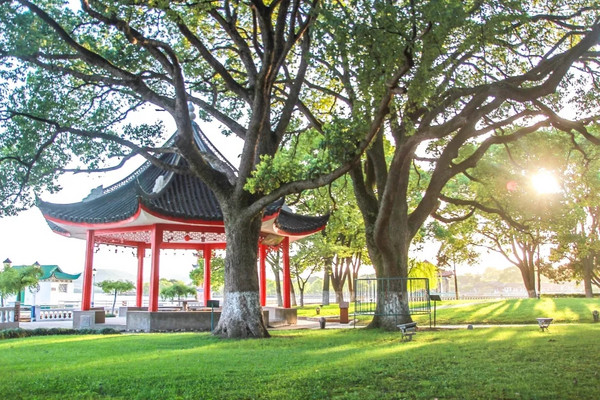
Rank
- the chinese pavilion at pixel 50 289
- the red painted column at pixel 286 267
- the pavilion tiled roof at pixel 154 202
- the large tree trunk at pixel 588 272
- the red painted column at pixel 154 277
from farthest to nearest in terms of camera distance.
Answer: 1. the large tree trunk at pixel 588 272
2. the chinese pavilion at pixel 50 289
3. the red painted column at pixel 286 267
4. the red painted column at pixel 154 277
5. the pavilion tiled roof at pixel 154 202

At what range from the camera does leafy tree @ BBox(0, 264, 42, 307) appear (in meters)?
23.3

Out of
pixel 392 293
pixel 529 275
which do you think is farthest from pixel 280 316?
pixel 529 275

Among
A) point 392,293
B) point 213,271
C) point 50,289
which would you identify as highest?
point 213,271

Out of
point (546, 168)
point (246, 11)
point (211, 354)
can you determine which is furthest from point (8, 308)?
point (546, 168)

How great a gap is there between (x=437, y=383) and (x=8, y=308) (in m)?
16.7

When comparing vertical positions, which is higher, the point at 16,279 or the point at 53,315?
the point at 16,279

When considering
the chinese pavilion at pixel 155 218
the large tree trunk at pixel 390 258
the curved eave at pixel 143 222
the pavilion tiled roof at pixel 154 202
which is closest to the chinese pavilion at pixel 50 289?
the chinese pavilion at pixel 155 218

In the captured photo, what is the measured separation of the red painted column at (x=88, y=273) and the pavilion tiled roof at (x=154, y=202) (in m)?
1.10

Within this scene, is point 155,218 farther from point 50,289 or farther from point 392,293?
point 50,289

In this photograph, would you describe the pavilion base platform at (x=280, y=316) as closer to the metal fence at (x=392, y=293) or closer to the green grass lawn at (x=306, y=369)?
the metal fence at (x=392, y=293)

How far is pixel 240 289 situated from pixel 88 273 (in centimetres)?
737

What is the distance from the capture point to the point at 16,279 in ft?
77.3

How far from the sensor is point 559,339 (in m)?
12.4

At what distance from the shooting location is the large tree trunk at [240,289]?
44.7 ft
